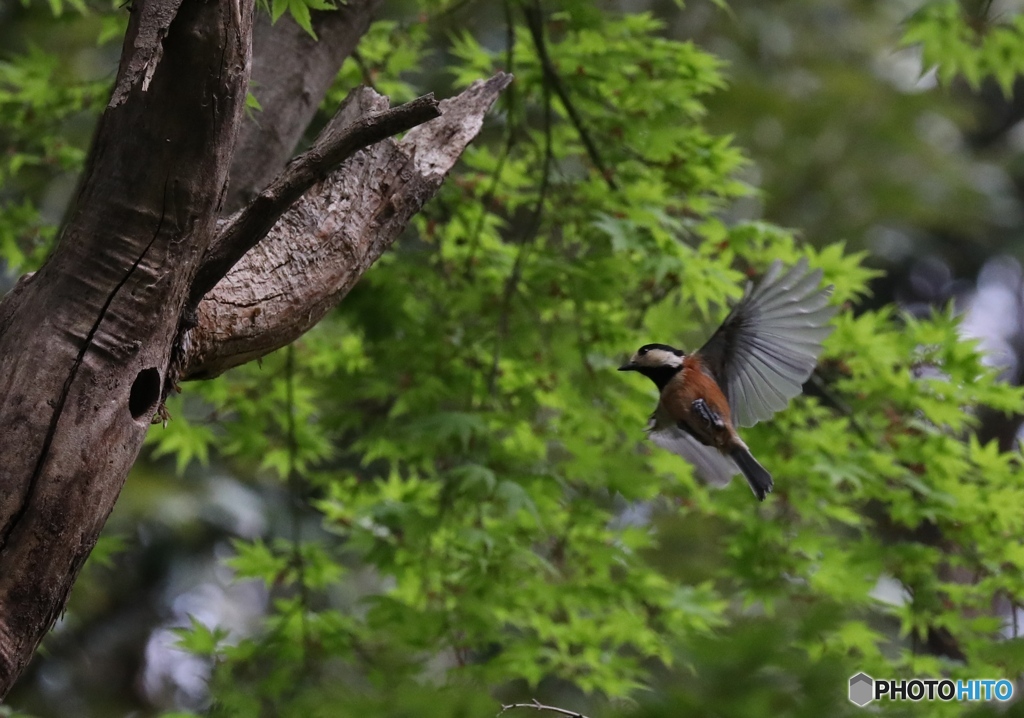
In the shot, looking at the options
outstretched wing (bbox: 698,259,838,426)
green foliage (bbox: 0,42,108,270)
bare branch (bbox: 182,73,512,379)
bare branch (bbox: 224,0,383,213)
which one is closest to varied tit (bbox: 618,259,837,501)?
outstretched wing (bbox: 698,259,838,426)

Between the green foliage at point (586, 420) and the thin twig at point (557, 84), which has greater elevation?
the thin twig at point (557, 84)

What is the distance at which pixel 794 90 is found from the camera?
8133mm

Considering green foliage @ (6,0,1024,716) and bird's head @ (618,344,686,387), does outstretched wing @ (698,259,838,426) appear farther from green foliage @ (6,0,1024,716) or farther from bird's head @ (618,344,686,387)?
green foliage @ (6,0,1024,716)

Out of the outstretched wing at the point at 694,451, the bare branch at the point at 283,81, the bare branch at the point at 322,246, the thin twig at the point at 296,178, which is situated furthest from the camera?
the outstretched wing at the point at 694,451

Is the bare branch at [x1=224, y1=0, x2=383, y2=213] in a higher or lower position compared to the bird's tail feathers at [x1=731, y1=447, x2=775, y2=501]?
higher

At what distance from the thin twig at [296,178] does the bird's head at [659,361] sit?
4.40ft

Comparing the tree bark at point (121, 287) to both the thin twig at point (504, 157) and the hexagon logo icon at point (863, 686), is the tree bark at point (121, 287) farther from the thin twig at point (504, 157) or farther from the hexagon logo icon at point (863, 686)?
the thin twig at point (504, 157)

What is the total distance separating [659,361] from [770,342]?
12.4 inches

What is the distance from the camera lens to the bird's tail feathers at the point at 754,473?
275 centimetres

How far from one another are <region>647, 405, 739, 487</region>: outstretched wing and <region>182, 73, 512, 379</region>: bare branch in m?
1.10

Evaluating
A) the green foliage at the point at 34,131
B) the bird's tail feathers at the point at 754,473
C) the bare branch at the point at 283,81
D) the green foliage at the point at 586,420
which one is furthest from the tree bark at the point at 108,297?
the green foliage at the point at 34,131

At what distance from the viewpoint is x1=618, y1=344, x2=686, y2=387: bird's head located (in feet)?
9.46

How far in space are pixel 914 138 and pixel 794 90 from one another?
1071 mm

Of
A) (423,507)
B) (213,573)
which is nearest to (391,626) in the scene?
(423,507)
